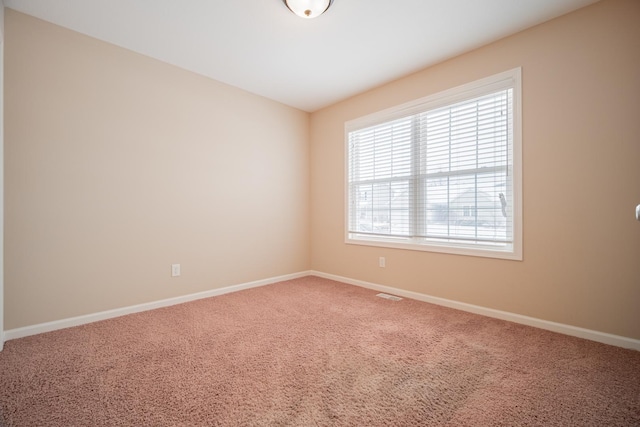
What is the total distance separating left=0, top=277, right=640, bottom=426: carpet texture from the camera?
1311mm

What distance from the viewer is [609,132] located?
2.01 meters

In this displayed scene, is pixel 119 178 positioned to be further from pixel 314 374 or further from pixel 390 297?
pixel 390 297

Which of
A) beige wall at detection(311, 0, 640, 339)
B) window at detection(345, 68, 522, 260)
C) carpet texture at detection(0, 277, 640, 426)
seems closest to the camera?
carpet texture at detection(0, 277, 640, 426)

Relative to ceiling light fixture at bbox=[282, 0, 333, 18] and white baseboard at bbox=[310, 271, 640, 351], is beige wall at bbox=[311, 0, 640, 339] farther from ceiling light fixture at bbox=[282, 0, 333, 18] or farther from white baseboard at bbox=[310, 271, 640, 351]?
ceiling light fixture at bbox=[282, 0, 333, 18]

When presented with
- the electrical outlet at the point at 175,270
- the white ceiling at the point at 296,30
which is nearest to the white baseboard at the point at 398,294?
the electrical outlet at the point at 175,270

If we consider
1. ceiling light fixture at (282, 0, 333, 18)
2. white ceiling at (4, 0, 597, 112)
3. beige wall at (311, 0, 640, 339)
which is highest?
white ceiling at (4, 0, 597, 112)

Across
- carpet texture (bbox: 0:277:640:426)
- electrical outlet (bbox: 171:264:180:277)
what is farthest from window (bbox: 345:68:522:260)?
electrical outlet (bbox: 171:264:180:277)

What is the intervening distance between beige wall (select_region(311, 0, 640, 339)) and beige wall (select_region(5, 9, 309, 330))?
8.25 feet

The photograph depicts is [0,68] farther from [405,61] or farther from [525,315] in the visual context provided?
[525,315]

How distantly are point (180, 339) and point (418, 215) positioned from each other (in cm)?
257

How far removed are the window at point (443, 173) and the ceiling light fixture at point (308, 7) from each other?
1490mm

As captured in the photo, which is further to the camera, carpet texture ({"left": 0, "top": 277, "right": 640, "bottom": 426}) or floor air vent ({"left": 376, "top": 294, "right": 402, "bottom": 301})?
floor air vent ({"left": 376, "top": 294, "right": 402, "bottom": 301})

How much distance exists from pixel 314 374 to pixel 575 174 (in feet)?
7.89

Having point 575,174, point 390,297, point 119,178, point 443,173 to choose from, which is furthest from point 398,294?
point 119,178
